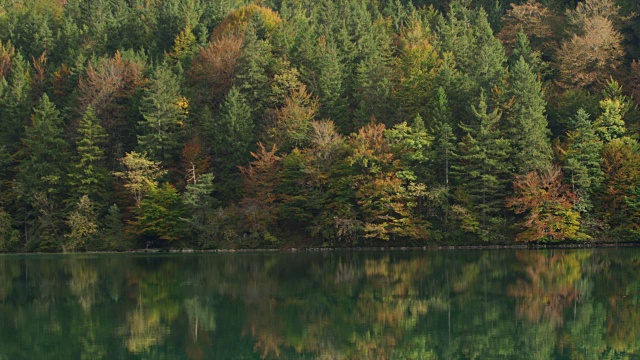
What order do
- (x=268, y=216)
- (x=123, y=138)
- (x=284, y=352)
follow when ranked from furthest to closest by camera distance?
(x=123, y=138)
(x=268, y=216)
(x=284, y=352)

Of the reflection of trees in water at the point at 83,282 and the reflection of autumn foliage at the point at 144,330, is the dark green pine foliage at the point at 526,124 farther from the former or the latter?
the reflection of autumn foliage at the point at 144,330

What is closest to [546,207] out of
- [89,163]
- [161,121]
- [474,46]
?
[474,46]

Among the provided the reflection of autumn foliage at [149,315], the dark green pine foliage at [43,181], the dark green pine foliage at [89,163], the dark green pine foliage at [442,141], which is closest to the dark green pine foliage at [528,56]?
the dark green pine foliage at [442,141]

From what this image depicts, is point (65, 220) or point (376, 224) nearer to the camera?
point (376, 224)

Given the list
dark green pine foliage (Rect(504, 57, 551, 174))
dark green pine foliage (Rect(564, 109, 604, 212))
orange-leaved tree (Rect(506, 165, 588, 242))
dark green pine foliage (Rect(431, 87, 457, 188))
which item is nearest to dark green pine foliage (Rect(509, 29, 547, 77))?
dark green pine foliage (Rect(504, 57, 551, 174))

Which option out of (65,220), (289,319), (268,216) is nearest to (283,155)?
(268,216)

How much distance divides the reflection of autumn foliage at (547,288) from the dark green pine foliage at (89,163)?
134ft

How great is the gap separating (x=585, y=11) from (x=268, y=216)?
41.1 metres

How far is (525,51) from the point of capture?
3177 inches

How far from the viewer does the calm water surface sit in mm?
22547

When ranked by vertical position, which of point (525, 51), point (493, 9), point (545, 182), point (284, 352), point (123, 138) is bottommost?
point (284, 352)

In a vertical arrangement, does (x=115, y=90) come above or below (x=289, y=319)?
above

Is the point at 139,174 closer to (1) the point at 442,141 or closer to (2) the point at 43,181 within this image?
(2) the point at 43,181

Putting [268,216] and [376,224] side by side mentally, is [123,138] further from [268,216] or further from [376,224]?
[376,224]
